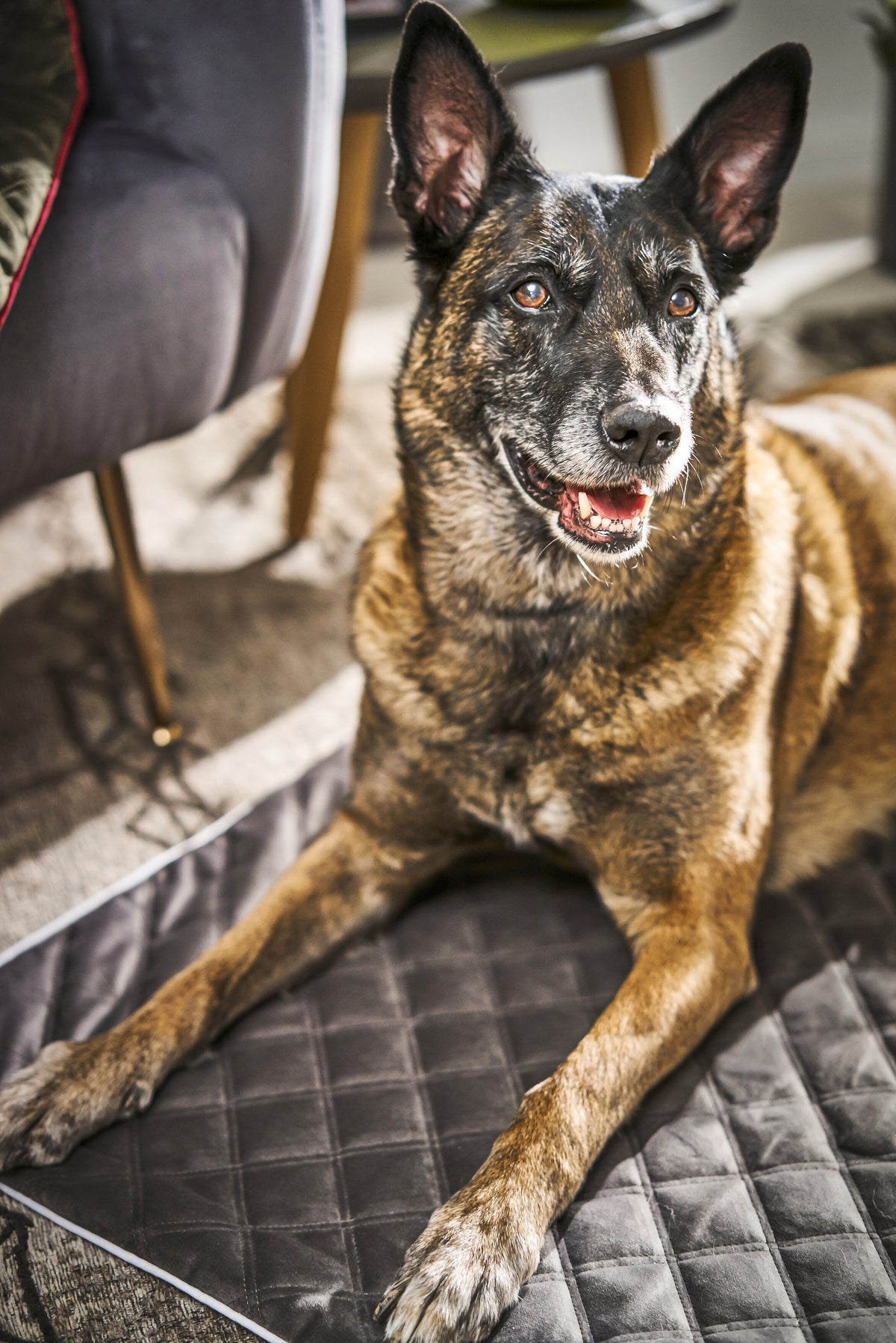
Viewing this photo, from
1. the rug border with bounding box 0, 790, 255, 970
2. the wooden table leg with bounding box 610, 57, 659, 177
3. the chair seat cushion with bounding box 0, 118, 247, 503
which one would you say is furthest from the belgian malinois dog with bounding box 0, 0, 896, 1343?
the wooden table leg with bounding box 610, 57, 659, 177

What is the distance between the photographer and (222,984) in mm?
1456

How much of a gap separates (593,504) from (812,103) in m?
3.53

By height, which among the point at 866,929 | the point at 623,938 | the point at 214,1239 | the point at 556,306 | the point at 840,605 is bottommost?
the point at 866,929

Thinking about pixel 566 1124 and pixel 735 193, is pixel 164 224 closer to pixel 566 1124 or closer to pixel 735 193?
pixel 735 193

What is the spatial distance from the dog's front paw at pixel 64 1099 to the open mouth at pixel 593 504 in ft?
2.80

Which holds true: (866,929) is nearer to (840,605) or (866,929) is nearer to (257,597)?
(840,605)

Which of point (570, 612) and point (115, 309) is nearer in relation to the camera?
point (570, 612)

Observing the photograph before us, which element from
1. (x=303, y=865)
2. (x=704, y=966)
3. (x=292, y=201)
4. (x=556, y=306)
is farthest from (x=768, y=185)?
(x=303, y=865)

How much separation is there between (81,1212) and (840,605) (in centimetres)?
128

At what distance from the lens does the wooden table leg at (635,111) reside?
2.58 meters

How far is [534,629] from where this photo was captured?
4.89ft

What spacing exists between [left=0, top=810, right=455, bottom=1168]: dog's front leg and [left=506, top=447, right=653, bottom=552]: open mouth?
49cm

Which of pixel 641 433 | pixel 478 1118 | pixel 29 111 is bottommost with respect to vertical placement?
pixel 478 1118

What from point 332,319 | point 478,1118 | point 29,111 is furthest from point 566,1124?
point 332,319
